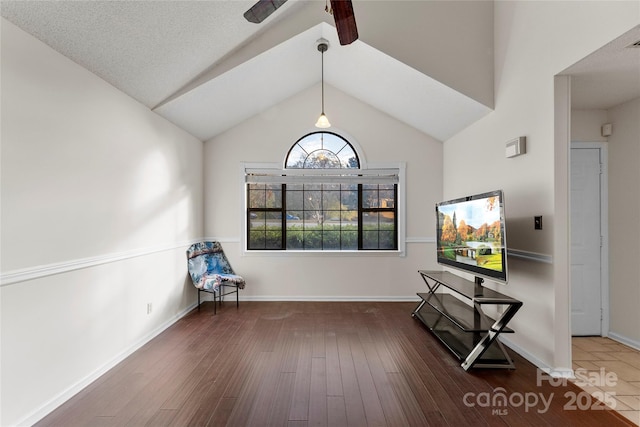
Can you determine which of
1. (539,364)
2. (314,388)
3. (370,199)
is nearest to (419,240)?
(370,199)

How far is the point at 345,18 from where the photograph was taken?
5.29 ft

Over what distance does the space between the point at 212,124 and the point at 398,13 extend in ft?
8.71

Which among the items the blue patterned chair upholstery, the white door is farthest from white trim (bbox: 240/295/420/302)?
the white door

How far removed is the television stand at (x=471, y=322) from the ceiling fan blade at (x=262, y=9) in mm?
2505

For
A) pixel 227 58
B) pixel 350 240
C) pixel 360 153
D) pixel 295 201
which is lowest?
pixel 350 240

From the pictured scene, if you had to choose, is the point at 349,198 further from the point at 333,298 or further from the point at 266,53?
the point at 266,53

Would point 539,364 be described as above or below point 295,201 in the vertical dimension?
below

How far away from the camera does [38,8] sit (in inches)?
69.8

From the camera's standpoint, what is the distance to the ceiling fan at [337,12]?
154 cm

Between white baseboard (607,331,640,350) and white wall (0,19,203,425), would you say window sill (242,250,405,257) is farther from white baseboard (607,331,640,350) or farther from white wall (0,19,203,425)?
white baseboard (607,331,640,350)

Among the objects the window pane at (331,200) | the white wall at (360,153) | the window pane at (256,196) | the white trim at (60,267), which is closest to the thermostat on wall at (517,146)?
the white wall at (360,153)

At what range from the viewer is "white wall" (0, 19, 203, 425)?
1.77 metres

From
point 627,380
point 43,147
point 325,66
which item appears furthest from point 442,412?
point 325,66

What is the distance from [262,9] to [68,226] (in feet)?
6.61
